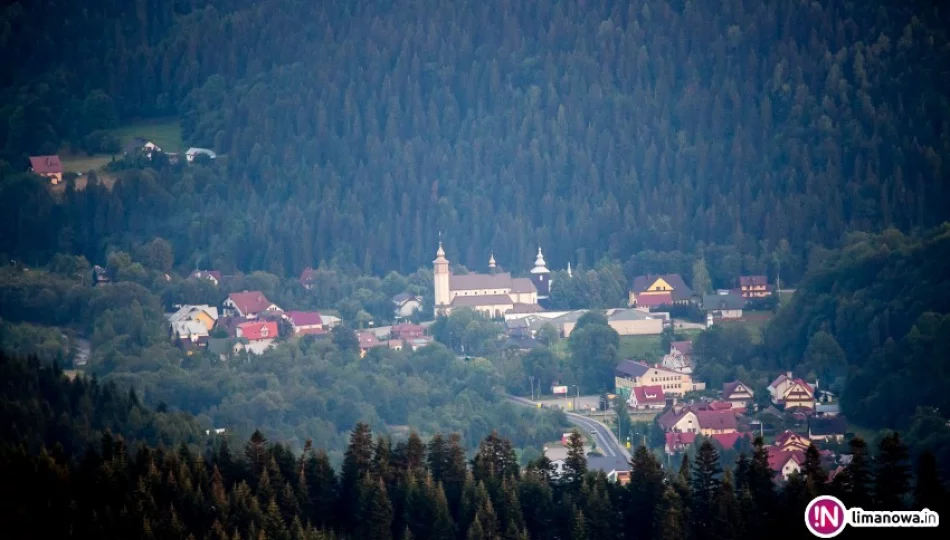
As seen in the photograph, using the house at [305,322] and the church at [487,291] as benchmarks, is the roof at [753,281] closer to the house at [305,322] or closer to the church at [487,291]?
the church at [487,291]

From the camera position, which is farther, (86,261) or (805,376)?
(86,261)

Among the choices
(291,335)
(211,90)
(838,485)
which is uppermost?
(211,90)

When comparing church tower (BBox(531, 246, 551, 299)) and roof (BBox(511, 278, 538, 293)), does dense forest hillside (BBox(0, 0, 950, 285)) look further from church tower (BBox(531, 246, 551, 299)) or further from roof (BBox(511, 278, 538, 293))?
roof (BBox(511, 278, 538, 293))

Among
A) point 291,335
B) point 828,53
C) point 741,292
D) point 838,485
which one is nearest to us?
point 838,485

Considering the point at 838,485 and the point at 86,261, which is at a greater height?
the point at 86,261

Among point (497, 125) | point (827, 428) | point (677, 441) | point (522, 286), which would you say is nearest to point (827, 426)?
point (827, 428)

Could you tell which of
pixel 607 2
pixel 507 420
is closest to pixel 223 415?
pixel 507 420

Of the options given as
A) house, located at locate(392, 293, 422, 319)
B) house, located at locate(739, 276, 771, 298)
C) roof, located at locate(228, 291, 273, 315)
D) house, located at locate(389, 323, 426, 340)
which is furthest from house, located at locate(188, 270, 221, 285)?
house, located at locate(739, 276, 771, 298)

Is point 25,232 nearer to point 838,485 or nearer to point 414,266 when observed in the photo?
point 414,266
